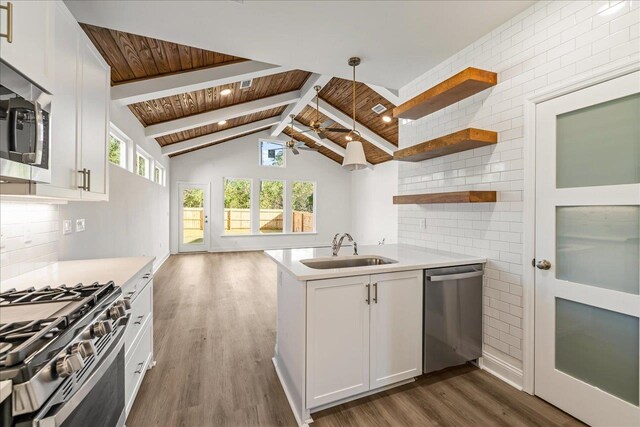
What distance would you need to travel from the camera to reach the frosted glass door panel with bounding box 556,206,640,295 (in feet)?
5.52

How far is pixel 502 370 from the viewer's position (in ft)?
7.75

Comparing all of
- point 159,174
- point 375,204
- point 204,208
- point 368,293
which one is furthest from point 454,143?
point 204,208

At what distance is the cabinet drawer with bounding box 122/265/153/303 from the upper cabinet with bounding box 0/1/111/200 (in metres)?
0.58

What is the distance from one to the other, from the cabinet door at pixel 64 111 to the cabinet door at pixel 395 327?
6.15ft

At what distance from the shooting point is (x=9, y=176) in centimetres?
108

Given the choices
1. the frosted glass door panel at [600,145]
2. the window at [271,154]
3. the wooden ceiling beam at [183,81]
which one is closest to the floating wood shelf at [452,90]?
the frosted glass door panel at [600,145]

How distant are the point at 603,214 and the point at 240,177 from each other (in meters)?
8.27

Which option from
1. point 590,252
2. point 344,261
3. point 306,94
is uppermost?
point 306,94

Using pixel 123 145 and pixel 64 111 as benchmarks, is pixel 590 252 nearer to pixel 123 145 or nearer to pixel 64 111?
pixel 64 111

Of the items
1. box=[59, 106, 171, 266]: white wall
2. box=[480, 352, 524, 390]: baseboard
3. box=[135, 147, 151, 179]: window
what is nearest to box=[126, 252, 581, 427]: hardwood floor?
box=[480, 352, 524, 390]: baseboard

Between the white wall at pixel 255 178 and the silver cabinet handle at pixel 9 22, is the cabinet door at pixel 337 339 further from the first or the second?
the white wall at pixel 255 178

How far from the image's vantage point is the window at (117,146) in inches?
153

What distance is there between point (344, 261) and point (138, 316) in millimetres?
1595

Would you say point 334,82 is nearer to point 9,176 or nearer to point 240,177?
point 240,177
